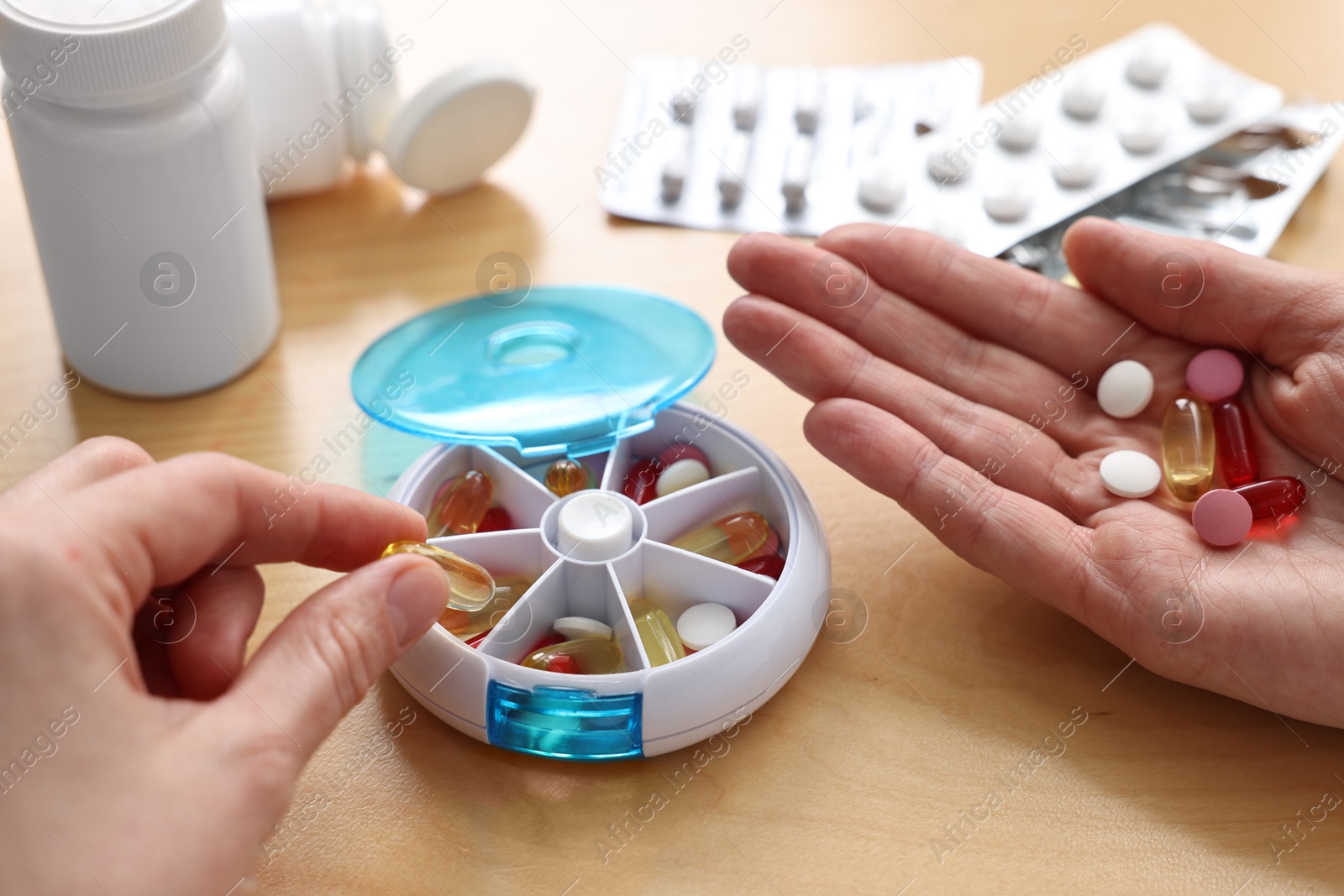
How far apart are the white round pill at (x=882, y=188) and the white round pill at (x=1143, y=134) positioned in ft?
1.15

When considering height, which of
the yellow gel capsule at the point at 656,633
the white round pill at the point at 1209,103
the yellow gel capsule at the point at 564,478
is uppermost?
the white round pill at the point at 1209,103

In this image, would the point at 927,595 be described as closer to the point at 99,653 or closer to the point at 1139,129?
the point at 99,653

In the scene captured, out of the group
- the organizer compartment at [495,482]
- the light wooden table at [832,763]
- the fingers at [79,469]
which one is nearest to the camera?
the fingers at [79,469]

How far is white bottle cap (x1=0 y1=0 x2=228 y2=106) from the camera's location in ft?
3.54

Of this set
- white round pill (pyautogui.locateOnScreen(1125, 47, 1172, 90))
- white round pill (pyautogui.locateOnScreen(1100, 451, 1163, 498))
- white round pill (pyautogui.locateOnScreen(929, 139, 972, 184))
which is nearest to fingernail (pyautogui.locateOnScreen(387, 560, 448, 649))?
white round pill (pyautogui.locateOnScreen(1100, 451, 1163, 498))

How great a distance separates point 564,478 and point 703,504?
0.52 feet

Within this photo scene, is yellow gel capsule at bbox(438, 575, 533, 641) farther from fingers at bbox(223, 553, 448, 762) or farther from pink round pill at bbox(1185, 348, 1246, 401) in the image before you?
pink round pill at bbox(1185, 348, 1246, 401)

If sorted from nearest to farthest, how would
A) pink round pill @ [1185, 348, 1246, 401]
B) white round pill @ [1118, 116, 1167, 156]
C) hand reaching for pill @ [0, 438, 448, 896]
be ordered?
hand reaching for pill @ [0, 438, 448, 896]
pink round pill @ [1185, 348, 1246, 401]
white round pill @ [1118, 116, 1167, 156]

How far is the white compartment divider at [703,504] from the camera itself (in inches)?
46.1

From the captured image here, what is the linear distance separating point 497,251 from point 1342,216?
4.16 ft

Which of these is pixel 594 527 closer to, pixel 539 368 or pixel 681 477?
pixel 681 477

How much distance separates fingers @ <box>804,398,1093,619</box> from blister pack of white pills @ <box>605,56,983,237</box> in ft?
1.99

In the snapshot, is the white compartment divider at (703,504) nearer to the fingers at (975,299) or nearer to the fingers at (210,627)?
the fingers at (975,299)

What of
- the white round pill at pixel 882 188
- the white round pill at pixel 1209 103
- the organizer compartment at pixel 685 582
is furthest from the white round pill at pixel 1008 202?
the organizer compartment at pixel 685 582
